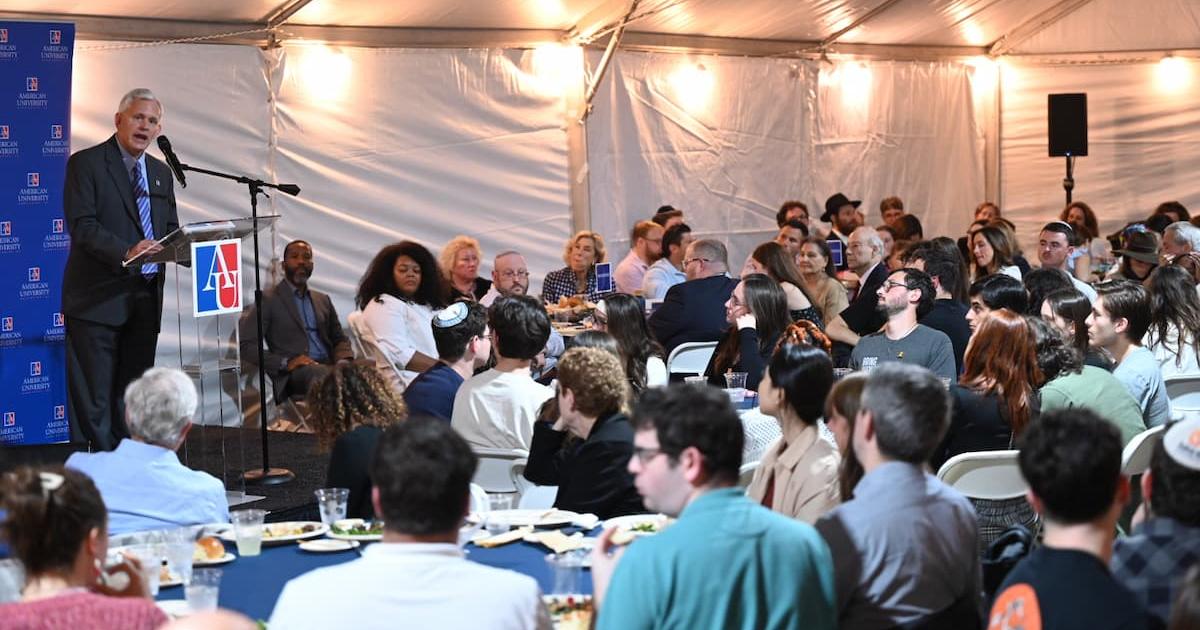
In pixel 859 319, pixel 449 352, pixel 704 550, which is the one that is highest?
pixel 859 319

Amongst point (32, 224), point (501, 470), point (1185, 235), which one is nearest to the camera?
point (501, 470)

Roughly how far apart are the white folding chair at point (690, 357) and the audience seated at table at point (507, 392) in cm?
219

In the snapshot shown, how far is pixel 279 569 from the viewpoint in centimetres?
354

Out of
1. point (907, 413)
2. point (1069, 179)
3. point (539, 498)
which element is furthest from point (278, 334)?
point (1069, 179)

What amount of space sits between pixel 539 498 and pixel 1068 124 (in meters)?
10.7

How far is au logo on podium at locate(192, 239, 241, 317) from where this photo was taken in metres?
6.25

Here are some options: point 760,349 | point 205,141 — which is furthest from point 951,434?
point 205,141

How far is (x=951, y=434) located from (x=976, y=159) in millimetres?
10784

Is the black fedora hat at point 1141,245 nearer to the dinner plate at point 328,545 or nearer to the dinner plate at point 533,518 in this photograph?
the dinner plate at point 533,518

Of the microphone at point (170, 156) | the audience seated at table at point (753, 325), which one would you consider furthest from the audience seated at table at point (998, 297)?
the microphone at point (170, 156)

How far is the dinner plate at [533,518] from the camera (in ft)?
12.7

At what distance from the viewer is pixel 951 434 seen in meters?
4.88

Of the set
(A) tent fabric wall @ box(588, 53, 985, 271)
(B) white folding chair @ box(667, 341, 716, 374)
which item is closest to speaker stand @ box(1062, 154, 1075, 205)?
(A) tent fabric wall @ box(588, 53, 985, 271)

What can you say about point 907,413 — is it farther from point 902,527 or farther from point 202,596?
point 202,596
